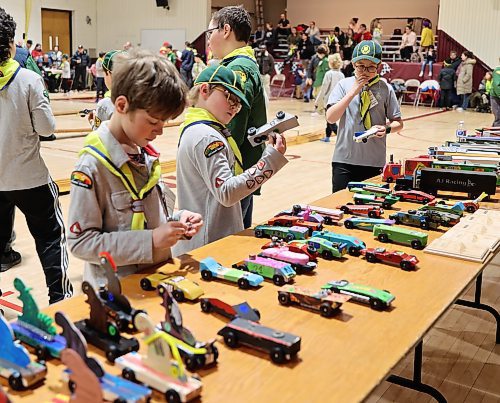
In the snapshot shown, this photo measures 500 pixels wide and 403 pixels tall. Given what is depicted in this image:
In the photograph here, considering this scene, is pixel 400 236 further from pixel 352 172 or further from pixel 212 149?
pixel 352 172

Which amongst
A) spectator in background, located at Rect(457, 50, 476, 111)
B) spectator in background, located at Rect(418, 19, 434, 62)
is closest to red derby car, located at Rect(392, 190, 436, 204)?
spectator in background, located at Rect(457, 50, 476, 111)

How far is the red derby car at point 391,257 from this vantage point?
6.68ft

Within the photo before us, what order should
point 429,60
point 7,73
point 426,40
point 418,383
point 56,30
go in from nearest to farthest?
point 418,383, point 7,73, point 429,60, point 426,40, point 56,30

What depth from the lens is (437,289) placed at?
186 cm

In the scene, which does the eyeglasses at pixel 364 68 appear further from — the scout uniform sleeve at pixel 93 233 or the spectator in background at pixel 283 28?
the spectator in background at pixel 283 28

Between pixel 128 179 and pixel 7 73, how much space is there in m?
1.79

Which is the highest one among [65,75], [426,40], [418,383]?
[426,40]

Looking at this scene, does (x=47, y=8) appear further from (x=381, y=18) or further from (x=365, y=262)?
(x=365, y=262)

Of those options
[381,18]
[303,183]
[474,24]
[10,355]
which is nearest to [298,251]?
[10,355]

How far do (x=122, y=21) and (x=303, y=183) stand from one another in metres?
19.0

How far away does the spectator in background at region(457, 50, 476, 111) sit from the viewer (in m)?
16.5

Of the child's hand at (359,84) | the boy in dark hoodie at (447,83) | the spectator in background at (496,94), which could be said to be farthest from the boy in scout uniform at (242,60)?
the boy in dark hoodie at (447,83)

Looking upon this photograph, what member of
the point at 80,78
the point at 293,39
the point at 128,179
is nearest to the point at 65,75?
the point at 80,78

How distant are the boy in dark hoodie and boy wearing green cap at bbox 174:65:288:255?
15639mm
